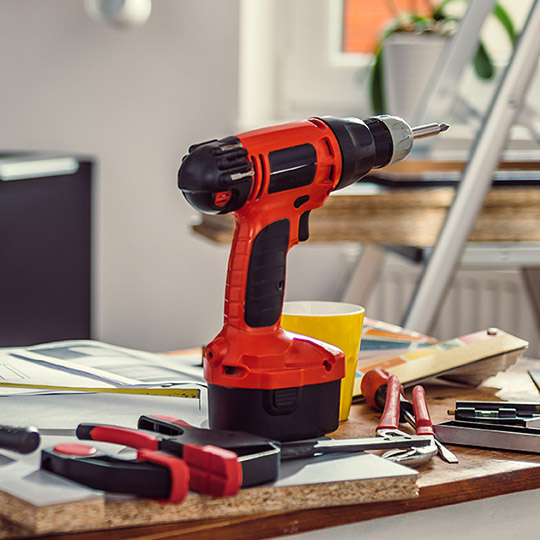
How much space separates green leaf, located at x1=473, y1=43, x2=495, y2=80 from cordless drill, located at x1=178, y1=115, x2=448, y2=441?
1.56 m

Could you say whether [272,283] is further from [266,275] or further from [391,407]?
[391,407]

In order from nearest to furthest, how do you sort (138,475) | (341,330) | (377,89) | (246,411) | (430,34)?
(138,475) < (246,411) < (341,330) < (430,34) < (377,89)

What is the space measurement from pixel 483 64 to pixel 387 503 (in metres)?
1.72

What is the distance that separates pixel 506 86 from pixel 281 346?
731mm

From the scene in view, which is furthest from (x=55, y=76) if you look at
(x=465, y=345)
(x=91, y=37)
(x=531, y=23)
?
(x=465, y=345)

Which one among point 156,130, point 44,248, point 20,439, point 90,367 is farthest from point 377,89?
point 20,439

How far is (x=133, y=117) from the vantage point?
2250 millimetres

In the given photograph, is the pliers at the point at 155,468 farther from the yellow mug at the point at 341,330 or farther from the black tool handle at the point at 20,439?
the yellow mug at the point at 341,330

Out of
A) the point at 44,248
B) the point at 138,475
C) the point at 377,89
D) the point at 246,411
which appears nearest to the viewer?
the point at 138,475

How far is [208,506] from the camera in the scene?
0.46 metres

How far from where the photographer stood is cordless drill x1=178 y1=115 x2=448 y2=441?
0.54 meters

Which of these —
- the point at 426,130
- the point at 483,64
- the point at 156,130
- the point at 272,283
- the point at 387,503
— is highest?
the point at 483,64

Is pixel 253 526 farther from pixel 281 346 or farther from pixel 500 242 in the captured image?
pixel 500 242

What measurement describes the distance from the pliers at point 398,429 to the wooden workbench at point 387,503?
10 millimetres
